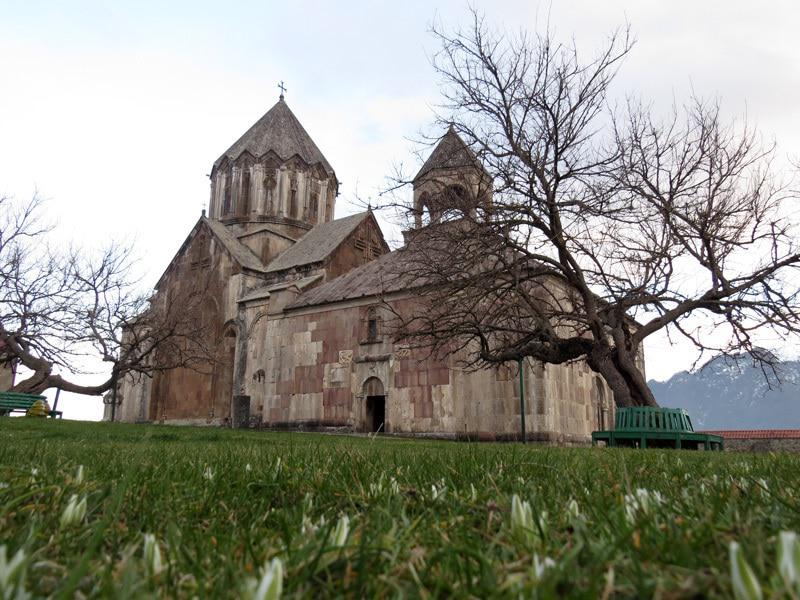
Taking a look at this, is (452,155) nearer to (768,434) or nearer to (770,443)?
(770,443)

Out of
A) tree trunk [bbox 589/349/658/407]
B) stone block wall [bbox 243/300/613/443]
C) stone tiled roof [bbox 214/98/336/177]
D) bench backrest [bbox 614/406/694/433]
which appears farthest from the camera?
stone tiled roof [bbox 214/98/336/177]

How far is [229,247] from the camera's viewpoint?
109 ft


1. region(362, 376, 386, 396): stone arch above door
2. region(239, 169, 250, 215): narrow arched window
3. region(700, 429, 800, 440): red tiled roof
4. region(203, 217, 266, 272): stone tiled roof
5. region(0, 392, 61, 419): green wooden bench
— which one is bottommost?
region(700, 429, 800, 440): red tiled roof

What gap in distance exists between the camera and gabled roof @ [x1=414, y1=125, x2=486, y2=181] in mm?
14195

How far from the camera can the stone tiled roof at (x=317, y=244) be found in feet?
103

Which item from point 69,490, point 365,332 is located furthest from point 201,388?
point 69,490

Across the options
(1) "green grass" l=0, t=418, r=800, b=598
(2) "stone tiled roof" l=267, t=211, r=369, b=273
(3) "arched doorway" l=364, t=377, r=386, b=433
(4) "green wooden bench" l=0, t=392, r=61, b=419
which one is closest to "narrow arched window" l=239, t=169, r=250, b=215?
(2) "stone tiled roof" l=267, t=211, r=369, b=273

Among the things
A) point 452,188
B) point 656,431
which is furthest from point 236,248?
point 656,431

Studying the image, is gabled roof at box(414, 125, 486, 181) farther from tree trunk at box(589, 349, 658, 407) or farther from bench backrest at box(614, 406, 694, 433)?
bench backrest at box(614, 406, 694, 433)

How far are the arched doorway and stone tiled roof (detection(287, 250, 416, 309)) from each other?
12.2 feet

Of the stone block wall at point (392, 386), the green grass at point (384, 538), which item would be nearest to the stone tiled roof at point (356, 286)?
the stone block wall at point (392, 386)

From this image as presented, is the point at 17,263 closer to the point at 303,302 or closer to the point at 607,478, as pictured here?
the point at 303,302

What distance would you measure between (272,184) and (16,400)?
21.2m

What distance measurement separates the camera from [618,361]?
1512 cm
